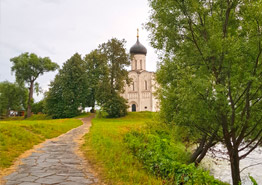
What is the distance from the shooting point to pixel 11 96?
2080 inches

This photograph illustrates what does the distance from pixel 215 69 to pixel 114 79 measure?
2703cm

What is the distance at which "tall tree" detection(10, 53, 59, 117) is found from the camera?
42.6 meters

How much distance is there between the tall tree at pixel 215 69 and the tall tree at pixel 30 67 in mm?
37452

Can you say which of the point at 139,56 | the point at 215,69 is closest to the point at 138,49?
the point at 139,56

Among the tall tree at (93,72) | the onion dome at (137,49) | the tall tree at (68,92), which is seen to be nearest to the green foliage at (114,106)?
the tall tree at (93,72)

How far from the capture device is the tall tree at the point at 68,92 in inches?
1437

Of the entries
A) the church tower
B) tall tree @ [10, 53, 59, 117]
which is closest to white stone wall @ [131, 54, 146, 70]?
the church tower

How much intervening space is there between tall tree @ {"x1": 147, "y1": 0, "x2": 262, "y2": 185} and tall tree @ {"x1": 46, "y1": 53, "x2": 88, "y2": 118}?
2805 centimetres

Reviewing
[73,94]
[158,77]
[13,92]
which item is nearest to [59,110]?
[73,94]

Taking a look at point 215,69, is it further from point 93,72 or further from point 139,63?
point 139,63

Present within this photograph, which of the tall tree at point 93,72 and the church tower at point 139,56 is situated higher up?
the church tower at point 139,56

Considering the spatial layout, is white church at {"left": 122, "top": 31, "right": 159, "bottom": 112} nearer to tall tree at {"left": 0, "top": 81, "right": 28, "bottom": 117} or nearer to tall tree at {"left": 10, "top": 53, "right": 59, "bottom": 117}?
tall tree at {"left": 10, "top": 53, "right": 59, "bottom": 117}

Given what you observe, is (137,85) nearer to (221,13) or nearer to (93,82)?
(93,82)

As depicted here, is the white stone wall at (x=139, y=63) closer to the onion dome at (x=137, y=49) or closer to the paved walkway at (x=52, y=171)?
the onion dome at (x=137, y=49)
